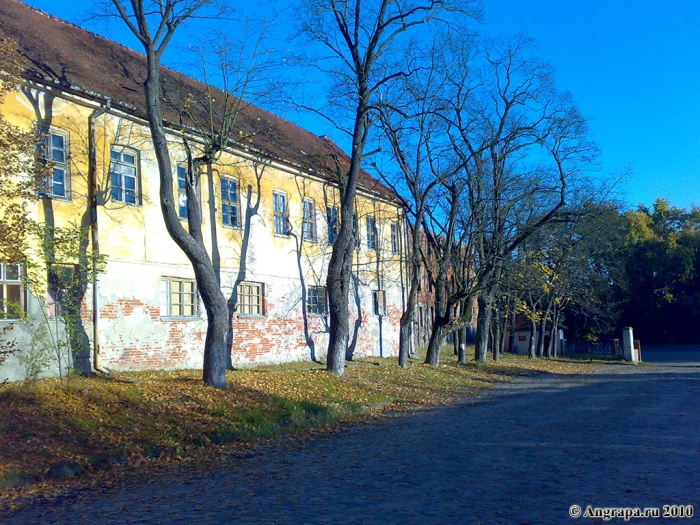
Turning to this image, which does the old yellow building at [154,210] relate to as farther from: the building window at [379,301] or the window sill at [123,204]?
the building window at [379,301]

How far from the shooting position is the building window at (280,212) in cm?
2242

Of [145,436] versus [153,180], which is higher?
[153,180]

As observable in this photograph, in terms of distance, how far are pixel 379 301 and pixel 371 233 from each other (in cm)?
301

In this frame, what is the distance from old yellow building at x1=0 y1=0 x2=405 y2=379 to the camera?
608 inches

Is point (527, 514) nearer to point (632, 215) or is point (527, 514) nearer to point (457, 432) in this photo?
point (457, 432)

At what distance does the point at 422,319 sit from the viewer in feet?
123

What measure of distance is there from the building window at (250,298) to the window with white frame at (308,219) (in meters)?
3.31

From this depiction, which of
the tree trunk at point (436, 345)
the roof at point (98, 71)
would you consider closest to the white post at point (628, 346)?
the tree trunk at point (436, 345)

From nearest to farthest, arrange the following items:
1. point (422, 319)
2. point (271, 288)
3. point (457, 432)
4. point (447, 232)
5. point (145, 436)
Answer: point (145, 436) → point (457, 432) → point (271, 288) → point (447, 232) → point (422, 319)

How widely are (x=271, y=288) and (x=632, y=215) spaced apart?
38241 mm

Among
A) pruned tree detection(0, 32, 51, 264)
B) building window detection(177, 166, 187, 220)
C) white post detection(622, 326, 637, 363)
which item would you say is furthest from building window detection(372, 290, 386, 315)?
pruned tree detection(0, 32, 51, 264)

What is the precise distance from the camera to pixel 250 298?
69.3 feet

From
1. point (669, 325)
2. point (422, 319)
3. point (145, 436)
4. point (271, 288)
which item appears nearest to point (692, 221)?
point (669, 325)

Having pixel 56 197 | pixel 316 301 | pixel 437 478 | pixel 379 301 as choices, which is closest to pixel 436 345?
pixel 316 301
